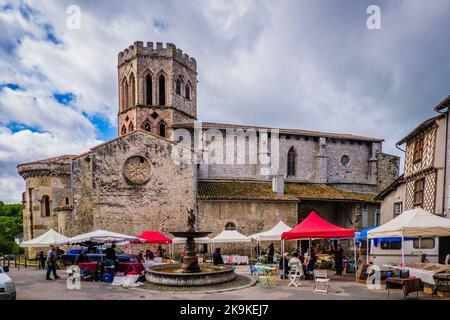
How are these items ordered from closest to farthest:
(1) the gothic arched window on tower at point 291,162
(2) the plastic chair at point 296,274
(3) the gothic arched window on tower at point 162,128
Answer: (2) the plastic chair at point 296,274
(1) the gothic arched window on tower at point 291,162
(3) the gothic arched window on tower at point 162,128

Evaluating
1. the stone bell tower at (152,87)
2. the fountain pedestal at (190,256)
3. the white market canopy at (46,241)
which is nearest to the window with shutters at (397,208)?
the fountain pedestal at (190,256)

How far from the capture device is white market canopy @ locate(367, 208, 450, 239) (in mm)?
9656

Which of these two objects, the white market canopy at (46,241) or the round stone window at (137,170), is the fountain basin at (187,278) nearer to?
the white market canopy at (46,241)

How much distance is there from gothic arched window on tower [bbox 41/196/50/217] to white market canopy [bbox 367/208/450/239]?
79.0ft

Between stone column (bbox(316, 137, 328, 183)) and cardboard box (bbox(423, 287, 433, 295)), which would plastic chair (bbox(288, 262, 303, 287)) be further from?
stone column (bbox(316, 137, 328, 183))

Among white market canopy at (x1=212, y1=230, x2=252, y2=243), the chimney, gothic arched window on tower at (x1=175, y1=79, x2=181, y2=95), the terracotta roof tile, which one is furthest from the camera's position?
gothic arched window on tower at (x1=175, y1=79, x2=181, y2=95)

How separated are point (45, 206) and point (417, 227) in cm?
2545

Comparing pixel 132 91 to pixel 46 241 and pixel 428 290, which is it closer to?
pixel 46 241

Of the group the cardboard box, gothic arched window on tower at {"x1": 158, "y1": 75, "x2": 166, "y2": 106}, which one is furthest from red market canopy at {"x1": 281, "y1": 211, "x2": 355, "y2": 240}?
gothic arched window on tower at {"x1": 158, "y1": 75, "x2": 166, "y2": 106}

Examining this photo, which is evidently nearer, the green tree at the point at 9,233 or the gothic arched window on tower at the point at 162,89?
the gothic arched window on tower at the point at 162,89

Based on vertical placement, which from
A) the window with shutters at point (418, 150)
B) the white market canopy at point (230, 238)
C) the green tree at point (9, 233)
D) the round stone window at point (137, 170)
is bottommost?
the green tree at point (9, 233)

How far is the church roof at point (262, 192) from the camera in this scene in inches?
894
